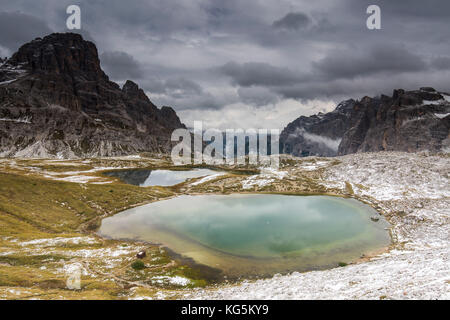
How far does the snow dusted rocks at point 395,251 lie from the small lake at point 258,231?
22.6ft

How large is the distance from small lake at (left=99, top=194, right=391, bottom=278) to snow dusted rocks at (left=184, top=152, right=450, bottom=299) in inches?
271

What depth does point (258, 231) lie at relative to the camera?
71875mm

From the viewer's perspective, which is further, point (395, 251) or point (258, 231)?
point (258, 231)

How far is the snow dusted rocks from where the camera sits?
2659cm

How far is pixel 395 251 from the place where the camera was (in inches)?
2282

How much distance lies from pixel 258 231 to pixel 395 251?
3355cm

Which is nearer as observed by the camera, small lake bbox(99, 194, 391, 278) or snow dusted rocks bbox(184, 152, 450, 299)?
snow dusted rocks bbox(184, 152, 450, 299)

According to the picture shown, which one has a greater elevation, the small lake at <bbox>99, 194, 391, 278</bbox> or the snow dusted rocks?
the snow dusted rocks

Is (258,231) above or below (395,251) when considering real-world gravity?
above

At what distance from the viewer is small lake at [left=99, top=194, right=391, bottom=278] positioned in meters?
54.7

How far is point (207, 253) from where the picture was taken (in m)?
58.1
